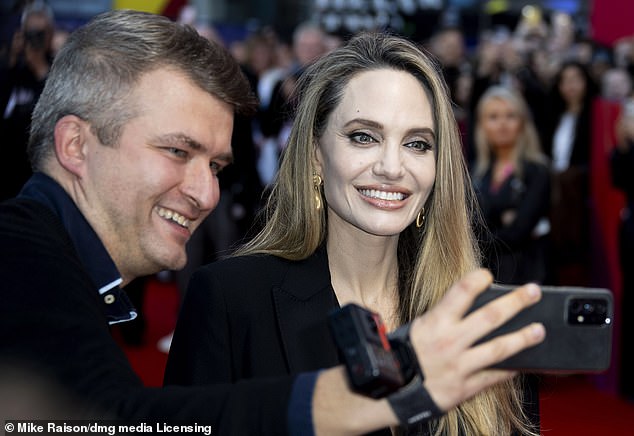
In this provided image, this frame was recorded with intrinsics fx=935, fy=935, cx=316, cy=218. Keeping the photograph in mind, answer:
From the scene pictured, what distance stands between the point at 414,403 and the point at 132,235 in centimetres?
92

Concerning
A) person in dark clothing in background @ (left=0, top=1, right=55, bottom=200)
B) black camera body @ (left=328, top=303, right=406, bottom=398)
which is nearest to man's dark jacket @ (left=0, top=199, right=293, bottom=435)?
black camera body @ (left=328, top=303, right=406, bottom=398)

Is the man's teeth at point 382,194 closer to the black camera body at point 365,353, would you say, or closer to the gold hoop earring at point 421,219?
the gold hoop earring at point 421,219

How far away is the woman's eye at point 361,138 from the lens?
9.81 ft

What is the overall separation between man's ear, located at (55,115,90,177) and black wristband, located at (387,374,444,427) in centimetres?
98

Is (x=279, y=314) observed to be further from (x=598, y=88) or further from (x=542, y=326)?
(x=598, y=88)

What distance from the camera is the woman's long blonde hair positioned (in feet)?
10.1

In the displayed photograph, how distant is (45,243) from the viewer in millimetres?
1688

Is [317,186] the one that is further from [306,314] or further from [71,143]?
[71,143]

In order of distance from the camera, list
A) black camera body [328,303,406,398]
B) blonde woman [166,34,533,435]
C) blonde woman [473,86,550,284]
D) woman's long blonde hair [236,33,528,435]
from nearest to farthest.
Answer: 1. black camera body [328,303,406,398]
2. blonde woman [166,34,533,435]
3. woman's long blonde hair [236,33,528,435]
4. blonde woman [473,86,550,284]

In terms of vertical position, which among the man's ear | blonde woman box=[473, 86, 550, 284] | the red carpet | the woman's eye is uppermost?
the man's ear

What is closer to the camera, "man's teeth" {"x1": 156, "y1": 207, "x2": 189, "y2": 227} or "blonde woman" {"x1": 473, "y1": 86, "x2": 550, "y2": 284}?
"man's teeth" {"x1": 156, "y1": 207, "x2": 189, "y2": 227}

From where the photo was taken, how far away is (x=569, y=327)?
172 centimetres

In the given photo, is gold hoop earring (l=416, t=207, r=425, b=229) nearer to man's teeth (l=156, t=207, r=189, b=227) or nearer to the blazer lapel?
the blazer lapel

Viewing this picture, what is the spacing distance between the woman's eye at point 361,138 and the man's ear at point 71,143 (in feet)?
3.54
